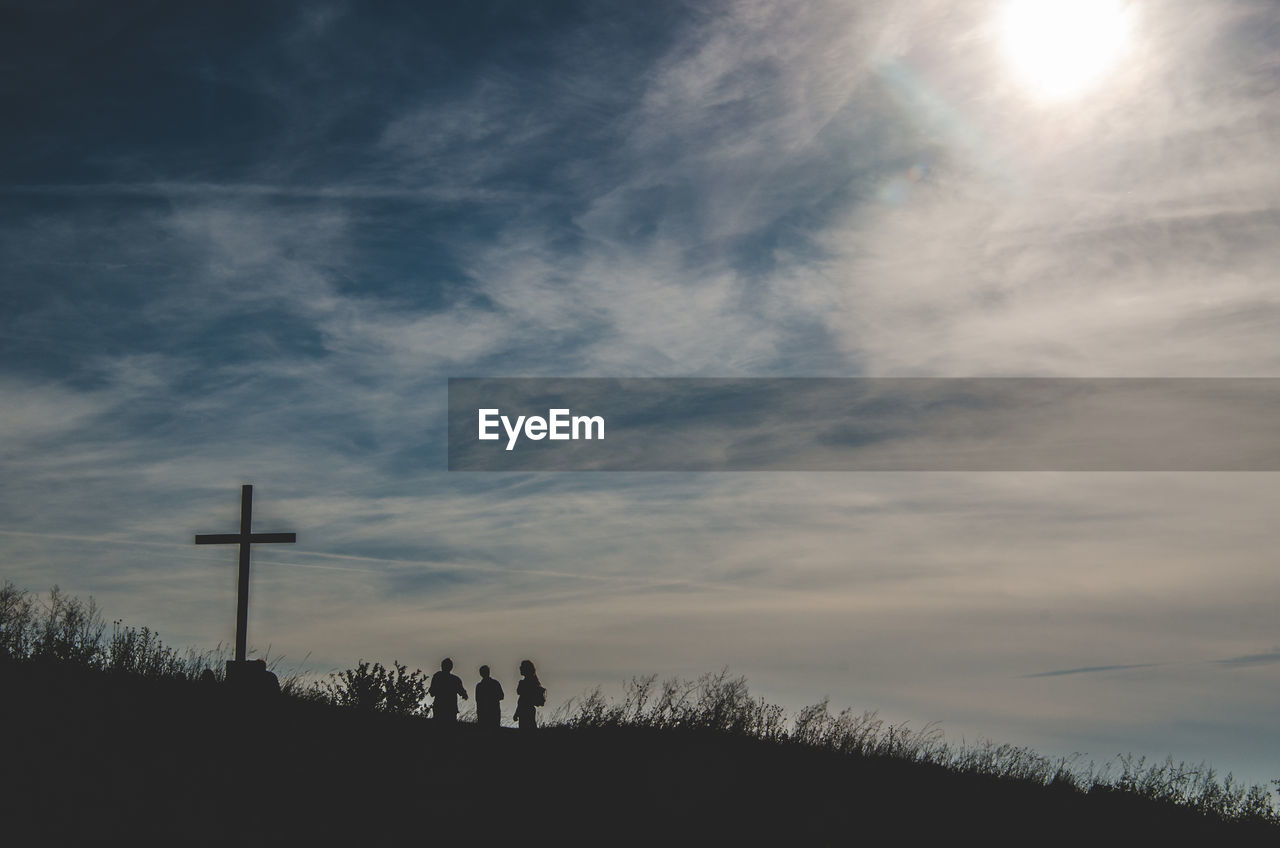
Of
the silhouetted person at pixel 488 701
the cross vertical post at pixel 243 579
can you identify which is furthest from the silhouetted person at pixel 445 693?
the cross vertical post at pixel 243 579

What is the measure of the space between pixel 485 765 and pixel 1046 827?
29.5ft

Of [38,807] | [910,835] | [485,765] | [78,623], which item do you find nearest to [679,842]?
[485,765]

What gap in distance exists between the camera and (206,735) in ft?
41.0

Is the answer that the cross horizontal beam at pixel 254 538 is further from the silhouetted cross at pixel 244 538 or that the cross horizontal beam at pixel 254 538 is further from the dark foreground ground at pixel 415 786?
the dark foreground ground at pixel 415 786

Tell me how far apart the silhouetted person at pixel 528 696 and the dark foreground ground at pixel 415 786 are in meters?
0.87

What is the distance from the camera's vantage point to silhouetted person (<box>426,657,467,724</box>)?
53.1ft

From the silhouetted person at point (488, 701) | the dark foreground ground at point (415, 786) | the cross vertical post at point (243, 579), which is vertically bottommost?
the dark foreground ground at point (415, 786)

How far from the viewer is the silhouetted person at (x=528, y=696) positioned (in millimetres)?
15992

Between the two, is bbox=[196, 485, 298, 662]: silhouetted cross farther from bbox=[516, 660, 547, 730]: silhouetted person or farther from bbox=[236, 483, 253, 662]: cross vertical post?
bbox=[516, 660, 547, 730]: silhouetted person

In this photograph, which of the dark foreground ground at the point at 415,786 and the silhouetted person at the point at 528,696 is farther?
the silhouetted person at the point at 528,696

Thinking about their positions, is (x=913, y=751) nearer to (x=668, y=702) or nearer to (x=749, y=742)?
(x=749, y=742)

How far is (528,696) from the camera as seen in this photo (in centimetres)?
1606

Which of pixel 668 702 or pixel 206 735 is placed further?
pixel 668 702

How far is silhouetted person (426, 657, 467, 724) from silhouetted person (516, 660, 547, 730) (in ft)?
3.28
